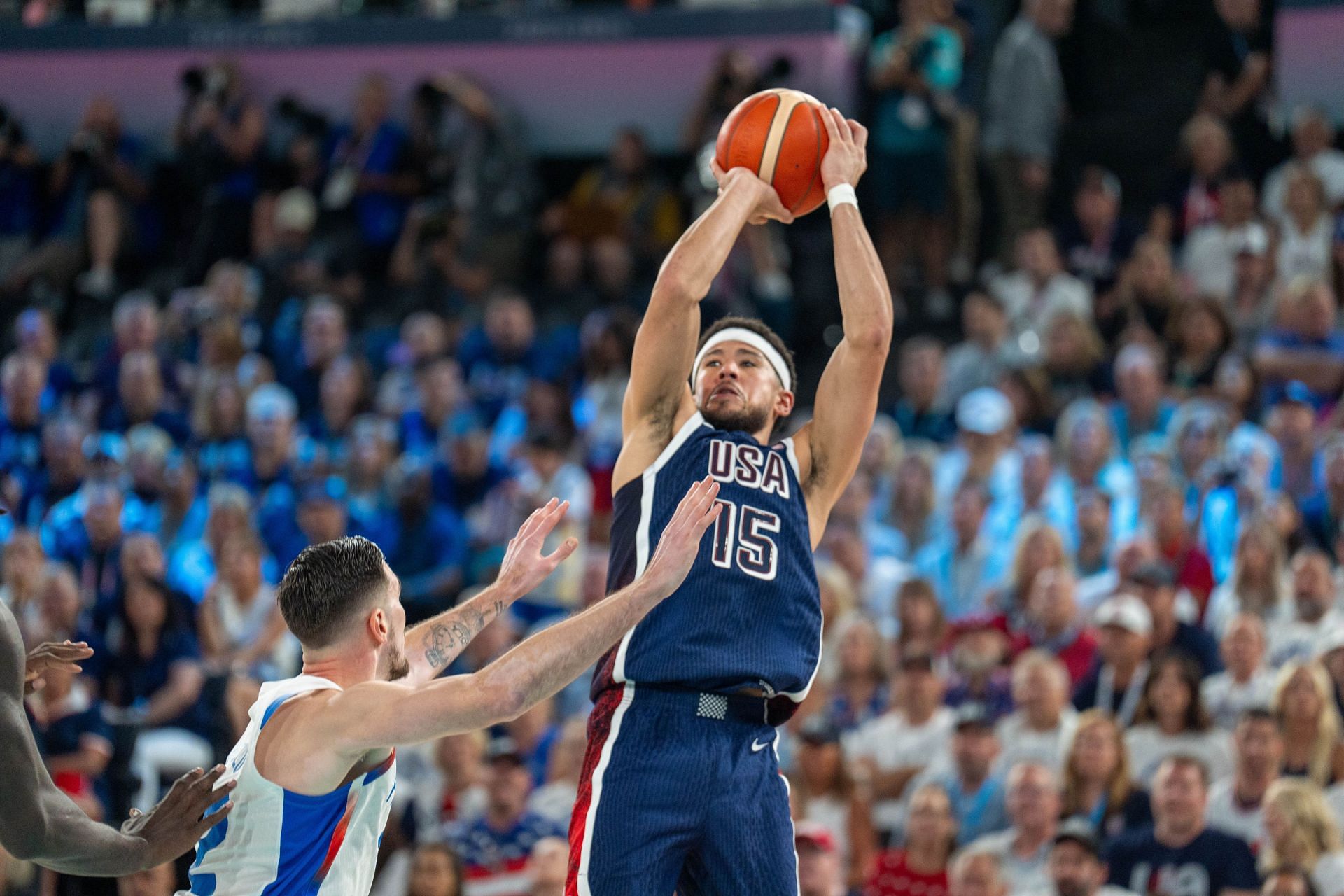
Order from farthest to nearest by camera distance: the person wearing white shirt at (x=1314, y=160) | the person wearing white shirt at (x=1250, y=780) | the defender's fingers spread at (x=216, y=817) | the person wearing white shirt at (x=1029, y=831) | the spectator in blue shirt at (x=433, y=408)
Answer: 1. the spectator in blue shirt at (x=433, y=408)
2. the person wearing white shirt at (x=1314, y=160)
3. the person wearing white shirt at (x=1029, y=831)
4. the person wearing white shirt at (x=1250, y=780)
5. the defender's fingers spread at (x=216, y=817)

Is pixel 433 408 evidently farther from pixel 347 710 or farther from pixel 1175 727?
pixel 347 710

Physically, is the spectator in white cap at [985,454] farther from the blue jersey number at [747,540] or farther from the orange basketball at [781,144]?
the blue jersey number at [747,540]

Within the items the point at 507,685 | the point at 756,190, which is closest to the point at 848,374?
the point at 756,190

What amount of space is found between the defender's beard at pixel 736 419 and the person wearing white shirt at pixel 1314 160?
788 centimetres

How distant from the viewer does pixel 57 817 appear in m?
4.48

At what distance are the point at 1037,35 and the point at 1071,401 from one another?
3.85m

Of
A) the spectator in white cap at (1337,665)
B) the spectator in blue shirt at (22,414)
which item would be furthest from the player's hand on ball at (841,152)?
the spectator in blue shirt at (22,414)

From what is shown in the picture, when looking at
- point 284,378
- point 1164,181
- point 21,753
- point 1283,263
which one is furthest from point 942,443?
point 21,753

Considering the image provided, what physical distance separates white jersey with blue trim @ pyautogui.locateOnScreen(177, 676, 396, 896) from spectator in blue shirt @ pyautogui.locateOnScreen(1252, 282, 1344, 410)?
8.23 metres

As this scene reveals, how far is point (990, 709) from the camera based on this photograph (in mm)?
9750

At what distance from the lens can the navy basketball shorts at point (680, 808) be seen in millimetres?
→ 5156

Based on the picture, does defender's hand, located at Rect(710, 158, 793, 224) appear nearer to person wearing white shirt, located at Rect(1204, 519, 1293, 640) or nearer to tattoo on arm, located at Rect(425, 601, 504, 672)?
tattoo on arm, located at Rect(425, 601, 504, 672)

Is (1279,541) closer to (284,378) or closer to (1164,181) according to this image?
(1164,181)

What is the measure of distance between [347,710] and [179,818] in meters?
0.58
